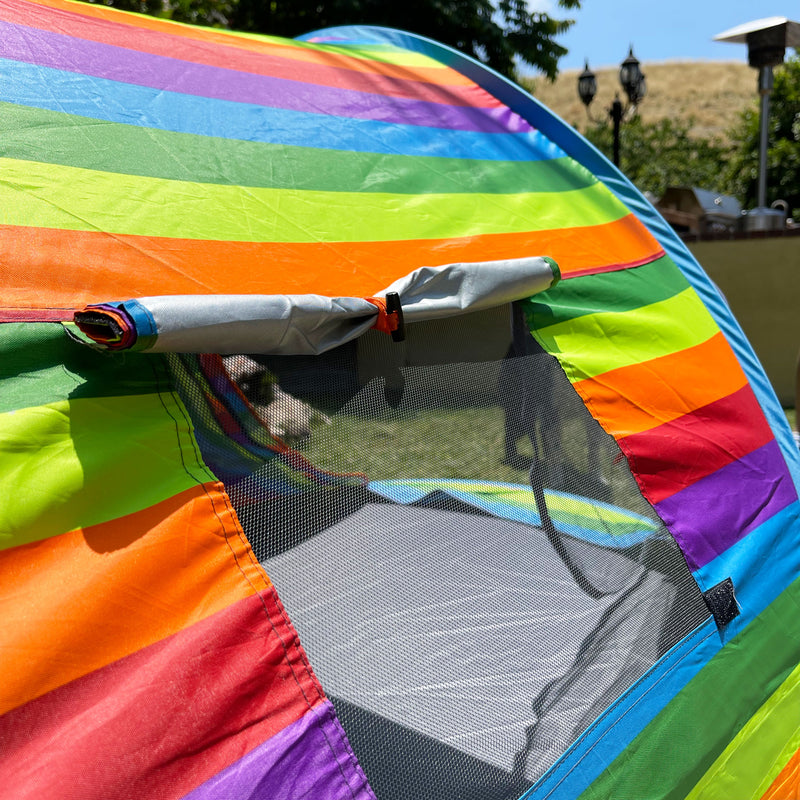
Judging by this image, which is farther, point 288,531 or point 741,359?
point 741,359

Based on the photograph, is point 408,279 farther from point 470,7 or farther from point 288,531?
point 470,7

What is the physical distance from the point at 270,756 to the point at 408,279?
59 centimetres

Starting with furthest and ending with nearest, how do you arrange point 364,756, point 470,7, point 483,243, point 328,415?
point 470,7 < point 483,243 < point 328,415 < point 364,756

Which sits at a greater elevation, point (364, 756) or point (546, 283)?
→ point (546, 283)

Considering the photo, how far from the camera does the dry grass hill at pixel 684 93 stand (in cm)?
3447

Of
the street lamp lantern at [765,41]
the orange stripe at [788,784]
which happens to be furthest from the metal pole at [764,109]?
the orange stripe at [788,784]

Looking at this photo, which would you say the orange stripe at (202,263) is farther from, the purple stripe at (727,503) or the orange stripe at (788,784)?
the orange stripe at (788,784)

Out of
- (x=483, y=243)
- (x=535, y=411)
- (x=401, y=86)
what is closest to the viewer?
(x=535, y=411)

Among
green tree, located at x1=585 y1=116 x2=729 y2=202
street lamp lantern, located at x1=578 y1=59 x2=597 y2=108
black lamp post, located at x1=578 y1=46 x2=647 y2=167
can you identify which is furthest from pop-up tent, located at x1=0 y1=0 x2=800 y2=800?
green tree, located at x1=585 y1=116 x2=729 y2=202

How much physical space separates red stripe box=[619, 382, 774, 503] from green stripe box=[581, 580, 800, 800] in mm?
242

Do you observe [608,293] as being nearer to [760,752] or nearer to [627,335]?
[627,335]

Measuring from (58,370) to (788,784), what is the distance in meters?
1.21

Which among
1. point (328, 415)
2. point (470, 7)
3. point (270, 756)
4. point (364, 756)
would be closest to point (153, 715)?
point (270, 756)

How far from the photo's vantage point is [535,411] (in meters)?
1.19
